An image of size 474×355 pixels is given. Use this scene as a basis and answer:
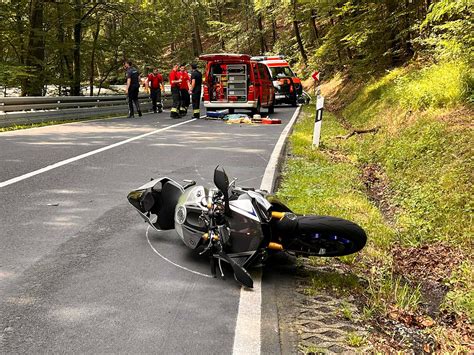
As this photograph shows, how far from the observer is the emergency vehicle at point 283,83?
24453 millimetres

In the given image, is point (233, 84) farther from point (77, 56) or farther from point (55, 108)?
point (77, 56)

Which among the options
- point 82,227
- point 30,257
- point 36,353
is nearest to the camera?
point 36,353

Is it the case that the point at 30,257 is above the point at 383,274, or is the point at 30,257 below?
above

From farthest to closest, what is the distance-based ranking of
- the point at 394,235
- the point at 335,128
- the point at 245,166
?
1. the point at 335,128
2. the point at 245,166
3. the point at 394,235

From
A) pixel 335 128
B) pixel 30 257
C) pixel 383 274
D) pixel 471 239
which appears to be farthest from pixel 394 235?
pixel 335 128

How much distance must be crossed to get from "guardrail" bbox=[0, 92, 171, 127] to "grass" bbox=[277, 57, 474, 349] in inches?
324

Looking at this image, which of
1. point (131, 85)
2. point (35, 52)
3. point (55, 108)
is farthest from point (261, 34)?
point (55, 108)

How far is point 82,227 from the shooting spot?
5023 millimetres

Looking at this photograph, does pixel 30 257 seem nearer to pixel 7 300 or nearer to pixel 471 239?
pixel 7 300

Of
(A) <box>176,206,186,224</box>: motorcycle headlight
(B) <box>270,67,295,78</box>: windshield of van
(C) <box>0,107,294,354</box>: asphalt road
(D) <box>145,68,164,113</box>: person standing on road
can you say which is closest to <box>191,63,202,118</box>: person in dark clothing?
(D) <box>145,68,164,113</box>: person standing on road

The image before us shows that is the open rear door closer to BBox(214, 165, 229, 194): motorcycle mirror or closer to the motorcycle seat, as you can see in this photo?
the motorcycle seat

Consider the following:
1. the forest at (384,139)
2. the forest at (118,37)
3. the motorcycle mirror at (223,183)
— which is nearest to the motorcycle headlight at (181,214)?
the motorcycle mirror at (223,183)

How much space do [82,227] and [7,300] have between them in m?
1.64

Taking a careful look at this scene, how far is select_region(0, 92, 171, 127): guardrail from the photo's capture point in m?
14.2
